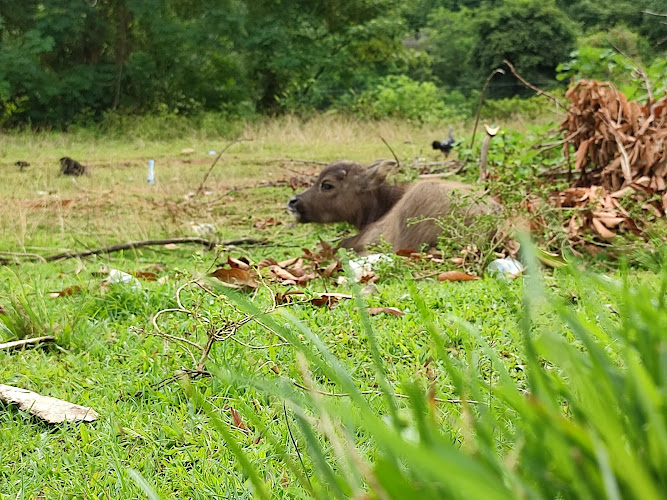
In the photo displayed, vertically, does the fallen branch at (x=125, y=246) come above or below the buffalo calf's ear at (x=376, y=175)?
below

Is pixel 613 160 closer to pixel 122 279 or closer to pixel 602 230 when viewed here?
pixel 602 230

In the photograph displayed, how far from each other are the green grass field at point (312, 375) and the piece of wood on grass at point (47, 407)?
4 cm

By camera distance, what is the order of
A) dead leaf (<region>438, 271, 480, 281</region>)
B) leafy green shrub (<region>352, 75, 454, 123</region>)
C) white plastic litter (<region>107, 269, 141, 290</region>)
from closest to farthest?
white plastic litter (<region>107, 269, 141, 290</region>)
dead leaf (<region>438, 271, 480, 281</region>)
leafy green shrub (<region>352, 75, 454, 123</region>)

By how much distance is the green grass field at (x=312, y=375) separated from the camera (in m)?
0.53

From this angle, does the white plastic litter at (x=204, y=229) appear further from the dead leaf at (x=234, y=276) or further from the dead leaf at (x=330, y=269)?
the dead leaf at (x=234, y=276)

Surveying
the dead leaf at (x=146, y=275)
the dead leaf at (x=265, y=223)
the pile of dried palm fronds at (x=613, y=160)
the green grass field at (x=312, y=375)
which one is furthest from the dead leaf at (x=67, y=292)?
the dead leaf at (x=265, y=223)

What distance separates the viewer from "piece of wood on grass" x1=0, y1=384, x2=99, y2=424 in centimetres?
212

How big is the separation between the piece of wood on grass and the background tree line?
69.0ft

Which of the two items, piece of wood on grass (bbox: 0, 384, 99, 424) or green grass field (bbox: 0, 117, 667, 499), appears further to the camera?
piece of wood on grass (bbox: 0, 384, 99, 424)

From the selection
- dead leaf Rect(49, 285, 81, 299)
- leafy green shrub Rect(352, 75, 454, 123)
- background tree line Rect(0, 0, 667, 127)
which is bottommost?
leafy green shrub Rect(352, 75, 454, 123)

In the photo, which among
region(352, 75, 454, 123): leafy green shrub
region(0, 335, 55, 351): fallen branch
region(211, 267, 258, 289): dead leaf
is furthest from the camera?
region(352, 75, 454, 123): leafy green shrub

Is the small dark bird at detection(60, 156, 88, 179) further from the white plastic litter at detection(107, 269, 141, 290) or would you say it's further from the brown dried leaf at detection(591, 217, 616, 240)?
the brown dried leaf at detection(591, 217, 616, 240)

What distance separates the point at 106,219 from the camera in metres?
6.80

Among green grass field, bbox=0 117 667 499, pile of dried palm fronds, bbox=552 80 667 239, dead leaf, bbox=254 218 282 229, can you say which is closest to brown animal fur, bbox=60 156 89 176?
green grass field, bbox=0 117 667 499
